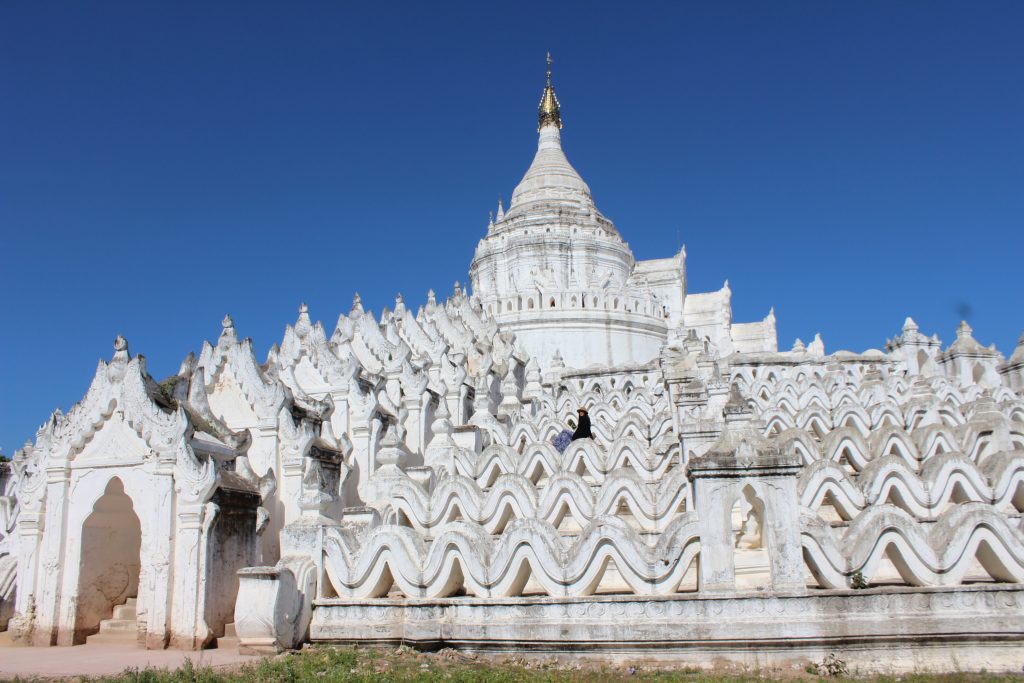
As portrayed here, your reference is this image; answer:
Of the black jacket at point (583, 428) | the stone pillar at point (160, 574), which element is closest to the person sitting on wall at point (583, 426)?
the black jacket at point (583, 428)

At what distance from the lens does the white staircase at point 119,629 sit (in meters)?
11.9

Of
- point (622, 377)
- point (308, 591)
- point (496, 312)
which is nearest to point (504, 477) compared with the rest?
point (308, 591)

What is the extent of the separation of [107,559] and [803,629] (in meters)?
10.1

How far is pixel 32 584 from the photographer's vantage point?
12031mm

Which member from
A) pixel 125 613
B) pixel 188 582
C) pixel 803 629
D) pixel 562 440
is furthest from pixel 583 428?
pixel 803 629

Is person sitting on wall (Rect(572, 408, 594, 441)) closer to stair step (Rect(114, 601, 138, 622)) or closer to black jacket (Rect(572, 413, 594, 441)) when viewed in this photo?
black jacket (Rect(572, 413, 594, 441))

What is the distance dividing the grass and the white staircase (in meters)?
3.53

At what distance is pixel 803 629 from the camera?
8.15 metres

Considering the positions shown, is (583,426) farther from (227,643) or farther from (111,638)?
(111,638)

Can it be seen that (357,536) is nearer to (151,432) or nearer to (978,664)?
(151,432)

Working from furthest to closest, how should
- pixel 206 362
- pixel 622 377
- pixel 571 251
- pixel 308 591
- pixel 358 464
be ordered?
pixel 571 251 → pixel 622 377 → pixel 358 464 → pixel 206 362 → pixel 308 591

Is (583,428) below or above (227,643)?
above

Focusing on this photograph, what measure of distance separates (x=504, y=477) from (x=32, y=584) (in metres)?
7.08

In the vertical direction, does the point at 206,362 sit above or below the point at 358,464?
above
